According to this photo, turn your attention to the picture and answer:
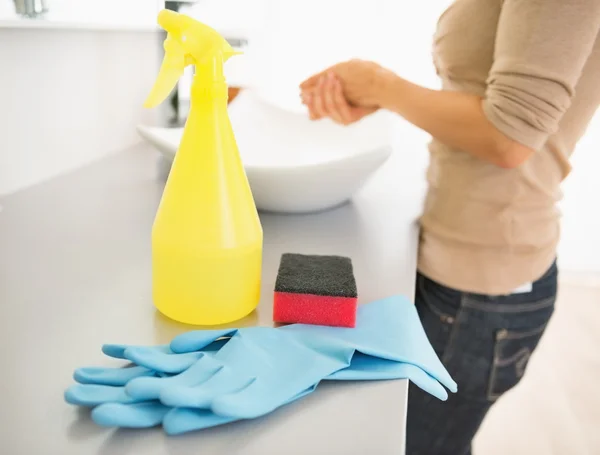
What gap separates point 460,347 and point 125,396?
57cm

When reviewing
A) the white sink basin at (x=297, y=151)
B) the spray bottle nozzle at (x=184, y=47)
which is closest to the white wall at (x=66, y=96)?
the white sink basin at (x=297, y=151)

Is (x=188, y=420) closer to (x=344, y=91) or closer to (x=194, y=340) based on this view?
(x=194, y=340)

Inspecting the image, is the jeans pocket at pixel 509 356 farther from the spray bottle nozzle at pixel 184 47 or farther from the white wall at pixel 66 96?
the white wall at pixel 66 96

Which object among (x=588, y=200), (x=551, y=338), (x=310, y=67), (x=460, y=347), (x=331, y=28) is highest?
(x=331, y=28)

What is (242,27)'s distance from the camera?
1.67 meters

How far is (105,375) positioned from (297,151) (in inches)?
27.2

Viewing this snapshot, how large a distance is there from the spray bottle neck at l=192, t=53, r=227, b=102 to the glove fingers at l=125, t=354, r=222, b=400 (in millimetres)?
231

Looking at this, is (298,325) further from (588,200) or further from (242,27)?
(588,200)

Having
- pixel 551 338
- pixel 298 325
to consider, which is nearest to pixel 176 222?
pixel 298 325

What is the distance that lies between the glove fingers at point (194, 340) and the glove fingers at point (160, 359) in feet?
0.04

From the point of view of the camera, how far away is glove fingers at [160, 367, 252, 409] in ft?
1.33

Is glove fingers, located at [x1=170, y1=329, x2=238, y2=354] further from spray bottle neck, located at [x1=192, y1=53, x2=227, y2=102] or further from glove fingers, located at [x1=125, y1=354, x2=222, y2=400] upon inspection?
spray bottle neck, located at [x1=192, y1=53, x2=227, y2=102]

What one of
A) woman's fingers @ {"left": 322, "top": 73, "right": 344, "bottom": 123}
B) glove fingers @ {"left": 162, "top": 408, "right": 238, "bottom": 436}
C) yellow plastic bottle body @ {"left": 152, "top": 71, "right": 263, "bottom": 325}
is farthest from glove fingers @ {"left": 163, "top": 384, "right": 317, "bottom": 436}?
woman's fingers @ {"left": 322, "top": 73, "right": 344, "bottom": 123}

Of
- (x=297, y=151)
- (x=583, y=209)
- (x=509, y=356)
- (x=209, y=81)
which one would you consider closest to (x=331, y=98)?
(x=297, y=151)
